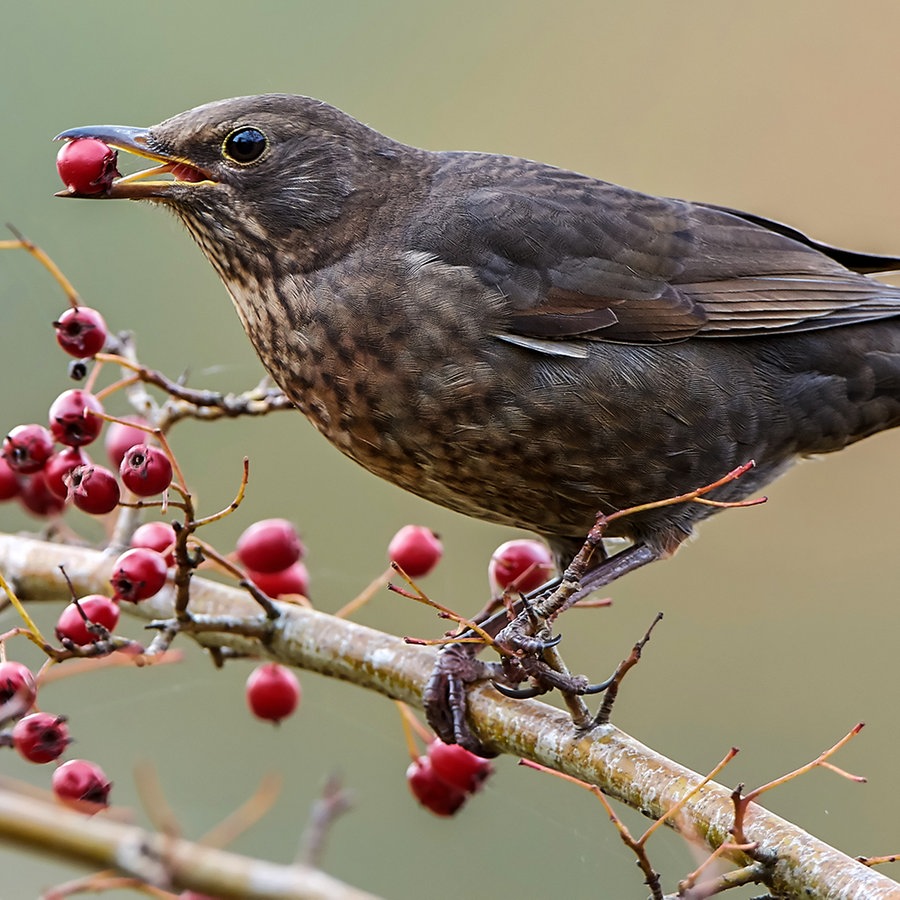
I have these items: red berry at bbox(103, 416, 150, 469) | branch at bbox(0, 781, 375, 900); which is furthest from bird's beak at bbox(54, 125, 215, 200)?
branch at bbox(0, 781, 375, 900)

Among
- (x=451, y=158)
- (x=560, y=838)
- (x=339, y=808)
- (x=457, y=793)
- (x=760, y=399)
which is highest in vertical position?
(x=451, y=158)

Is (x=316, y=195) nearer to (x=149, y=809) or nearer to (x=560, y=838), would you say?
(x=149, y=809)

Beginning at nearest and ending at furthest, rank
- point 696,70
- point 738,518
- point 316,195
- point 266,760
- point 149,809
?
point 149,809
point 316,195
point 266,760
point 738,518
point 696,70

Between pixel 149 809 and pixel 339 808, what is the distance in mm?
535

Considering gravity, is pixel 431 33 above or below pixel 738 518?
above

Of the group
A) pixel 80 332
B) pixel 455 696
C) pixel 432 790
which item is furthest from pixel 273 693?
pixel 80 332

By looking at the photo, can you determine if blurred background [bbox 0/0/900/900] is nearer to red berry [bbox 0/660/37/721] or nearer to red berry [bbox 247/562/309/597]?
red berry [bbox 247/562/309/597]

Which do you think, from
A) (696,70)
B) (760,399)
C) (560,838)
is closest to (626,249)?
(760,399)

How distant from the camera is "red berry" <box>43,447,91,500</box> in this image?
2.70 meters

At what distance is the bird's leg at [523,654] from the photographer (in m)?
2.15

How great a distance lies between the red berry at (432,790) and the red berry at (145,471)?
948 millimetres

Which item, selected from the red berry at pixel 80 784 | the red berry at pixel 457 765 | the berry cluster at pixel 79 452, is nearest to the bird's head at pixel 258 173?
the berry cluster at pixel 79 452

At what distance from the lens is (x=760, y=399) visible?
10.6ft

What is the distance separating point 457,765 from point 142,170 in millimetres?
A: 1595
